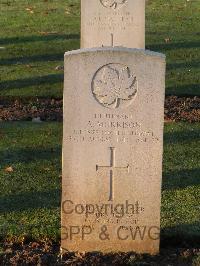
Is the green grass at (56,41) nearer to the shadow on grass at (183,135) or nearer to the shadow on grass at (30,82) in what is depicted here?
the shadow on grass at (30,82)

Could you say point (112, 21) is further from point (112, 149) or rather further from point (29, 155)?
point (112, 149)

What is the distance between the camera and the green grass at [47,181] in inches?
242

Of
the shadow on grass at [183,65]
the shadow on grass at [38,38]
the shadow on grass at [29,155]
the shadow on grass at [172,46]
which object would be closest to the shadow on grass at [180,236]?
the shadow on grass at [29,155]

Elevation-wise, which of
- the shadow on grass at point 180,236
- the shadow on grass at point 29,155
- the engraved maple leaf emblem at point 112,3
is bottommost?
the shadow on grass at point 180,236

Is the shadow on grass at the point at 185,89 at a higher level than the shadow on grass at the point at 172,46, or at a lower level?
lower

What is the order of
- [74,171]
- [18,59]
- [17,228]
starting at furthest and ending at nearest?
[18,59], [17,228], [74,171]

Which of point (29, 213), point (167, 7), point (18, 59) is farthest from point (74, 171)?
point (167, 7)

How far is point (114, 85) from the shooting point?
17.3ft

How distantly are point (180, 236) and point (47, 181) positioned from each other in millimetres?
1807

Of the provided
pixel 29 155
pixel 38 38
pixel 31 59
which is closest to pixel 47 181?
pixel 29 155

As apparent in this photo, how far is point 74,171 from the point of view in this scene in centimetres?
538

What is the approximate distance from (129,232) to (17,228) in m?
1.07

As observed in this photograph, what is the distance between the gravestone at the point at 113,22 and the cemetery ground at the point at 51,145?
1025mm

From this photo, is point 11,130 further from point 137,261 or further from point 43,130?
point 137,261
